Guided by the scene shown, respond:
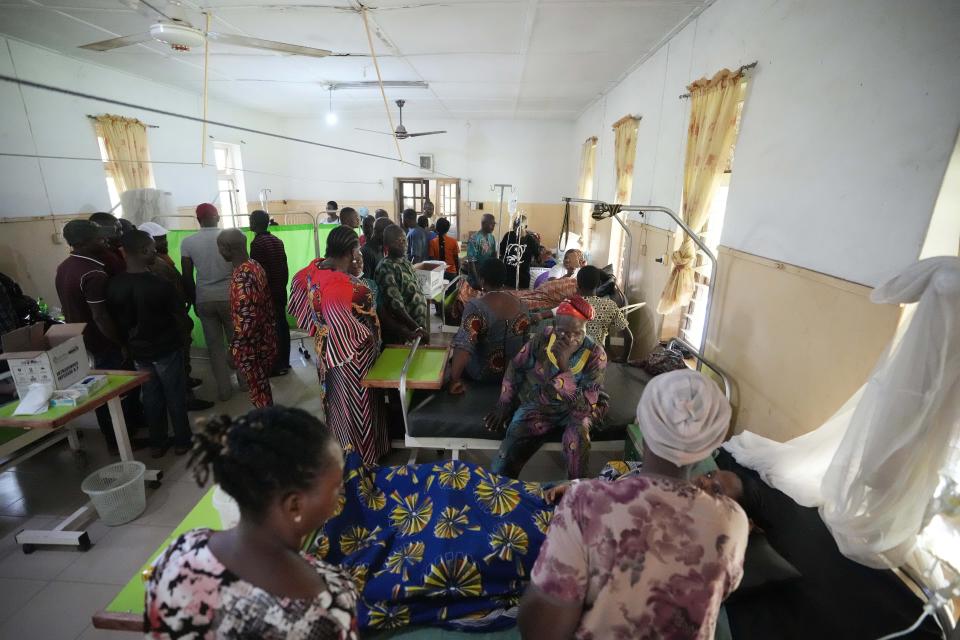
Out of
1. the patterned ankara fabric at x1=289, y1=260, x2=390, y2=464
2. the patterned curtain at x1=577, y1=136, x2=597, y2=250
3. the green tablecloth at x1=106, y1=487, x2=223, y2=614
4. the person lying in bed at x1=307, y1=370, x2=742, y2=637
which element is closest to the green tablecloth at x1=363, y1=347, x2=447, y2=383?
the patterned ankara fabric at x1=289, y1=260, x2=390, y2=464

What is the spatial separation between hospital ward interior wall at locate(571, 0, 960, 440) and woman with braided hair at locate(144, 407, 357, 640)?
236cm

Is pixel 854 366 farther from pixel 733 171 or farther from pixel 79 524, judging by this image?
pixel 79 524

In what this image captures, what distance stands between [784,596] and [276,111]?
38.4ft

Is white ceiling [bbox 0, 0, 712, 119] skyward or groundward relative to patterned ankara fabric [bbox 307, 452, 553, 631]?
skyward

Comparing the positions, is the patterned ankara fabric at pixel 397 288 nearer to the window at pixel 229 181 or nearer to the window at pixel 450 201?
the window at pixel 229 181

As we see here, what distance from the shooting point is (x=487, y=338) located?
9.43 ft

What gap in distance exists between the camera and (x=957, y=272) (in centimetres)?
136

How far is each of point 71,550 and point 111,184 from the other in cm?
608

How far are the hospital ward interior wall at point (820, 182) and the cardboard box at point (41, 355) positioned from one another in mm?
4177


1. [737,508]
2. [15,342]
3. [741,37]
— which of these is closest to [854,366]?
[737,508]

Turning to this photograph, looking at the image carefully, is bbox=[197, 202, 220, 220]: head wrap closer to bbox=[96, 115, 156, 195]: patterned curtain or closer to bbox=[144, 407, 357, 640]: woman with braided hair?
bbox=[96, 115, 156, 195]: patterned curtain

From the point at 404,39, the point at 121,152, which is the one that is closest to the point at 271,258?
the point at 404,39

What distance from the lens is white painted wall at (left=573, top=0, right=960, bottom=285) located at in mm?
1691

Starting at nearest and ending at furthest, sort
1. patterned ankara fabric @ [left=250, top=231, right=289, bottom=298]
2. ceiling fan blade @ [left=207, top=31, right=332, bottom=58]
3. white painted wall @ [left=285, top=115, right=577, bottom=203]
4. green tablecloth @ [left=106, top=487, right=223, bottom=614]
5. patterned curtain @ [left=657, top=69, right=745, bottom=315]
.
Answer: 1. green tablecloth @ [left=106, top=487, right=223, bottom=614]
2. ceiling fan blade @ [left=207, top=31, right=332, bottom=58]
3. patterned curtain @ [left=657, top=69, right=745, bottom=315]
4. patterned ankara fabric @ [left=250, top=231, right=289, bottom=298]
5. white painted wall @ [left=285, top=115, right=577, bottom=203]
